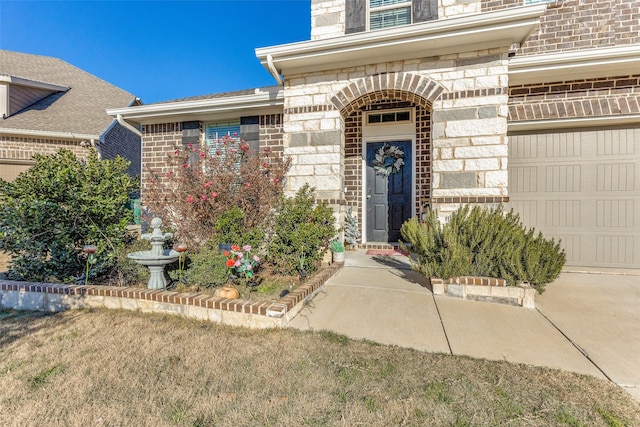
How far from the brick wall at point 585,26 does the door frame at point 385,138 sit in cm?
220

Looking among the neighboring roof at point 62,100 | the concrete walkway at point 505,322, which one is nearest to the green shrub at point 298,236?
the concrete walkway at point 505,322

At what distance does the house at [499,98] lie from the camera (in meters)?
4.41

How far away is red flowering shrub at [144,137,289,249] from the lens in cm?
504

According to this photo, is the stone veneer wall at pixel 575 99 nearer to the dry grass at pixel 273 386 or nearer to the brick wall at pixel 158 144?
the dry grass at pixel 273 386

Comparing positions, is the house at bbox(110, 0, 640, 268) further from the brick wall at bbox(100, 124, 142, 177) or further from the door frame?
the brick wall at bbox(100, 124, 142, 177)

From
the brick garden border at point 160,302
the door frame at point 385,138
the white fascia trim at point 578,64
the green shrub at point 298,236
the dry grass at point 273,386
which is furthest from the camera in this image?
the door frame at point 385,138

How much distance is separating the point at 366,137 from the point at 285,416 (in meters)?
5.56

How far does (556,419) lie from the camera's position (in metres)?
1.68

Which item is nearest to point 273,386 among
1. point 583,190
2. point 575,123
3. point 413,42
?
point 413,42

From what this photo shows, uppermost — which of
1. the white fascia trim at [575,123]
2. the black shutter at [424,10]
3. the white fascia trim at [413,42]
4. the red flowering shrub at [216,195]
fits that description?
the black shutter at [424,10]

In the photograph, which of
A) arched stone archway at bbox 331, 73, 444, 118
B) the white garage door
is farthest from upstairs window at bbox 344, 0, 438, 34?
the white garage door

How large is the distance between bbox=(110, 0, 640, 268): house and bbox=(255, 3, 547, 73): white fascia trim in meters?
0.02

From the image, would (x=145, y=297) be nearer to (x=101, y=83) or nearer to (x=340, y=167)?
(x=340, y=167)

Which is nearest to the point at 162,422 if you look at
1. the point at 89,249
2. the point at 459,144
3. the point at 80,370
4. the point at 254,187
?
the point at 80,370
